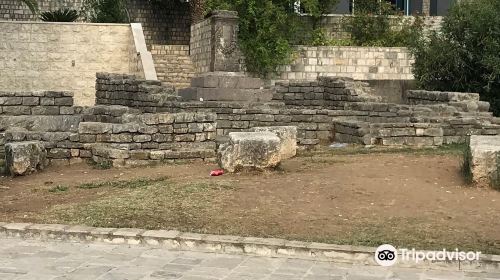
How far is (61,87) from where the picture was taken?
24219 millimetres

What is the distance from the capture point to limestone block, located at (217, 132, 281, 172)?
9.75m

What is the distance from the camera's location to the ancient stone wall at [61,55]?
24.0m

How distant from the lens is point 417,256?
621 centimetres

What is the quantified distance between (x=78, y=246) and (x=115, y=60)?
61.0ft

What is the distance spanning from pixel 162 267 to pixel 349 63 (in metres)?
21.2

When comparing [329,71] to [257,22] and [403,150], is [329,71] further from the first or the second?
[403,150]

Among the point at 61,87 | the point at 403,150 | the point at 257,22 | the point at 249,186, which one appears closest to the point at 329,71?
the point at 257,22

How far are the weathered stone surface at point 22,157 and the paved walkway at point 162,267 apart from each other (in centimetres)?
405

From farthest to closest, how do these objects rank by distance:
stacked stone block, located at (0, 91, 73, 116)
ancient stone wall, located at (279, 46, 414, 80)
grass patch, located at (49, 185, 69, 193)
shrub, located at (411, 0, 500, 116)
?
ancient stone wall, located at (279, 46, 414, 80) → shrub, located at (411, 0, 500, 116) → stacked stone block, located at (0, 91, 73, 116) → grass patch, located at (49, 185, 69, 193)

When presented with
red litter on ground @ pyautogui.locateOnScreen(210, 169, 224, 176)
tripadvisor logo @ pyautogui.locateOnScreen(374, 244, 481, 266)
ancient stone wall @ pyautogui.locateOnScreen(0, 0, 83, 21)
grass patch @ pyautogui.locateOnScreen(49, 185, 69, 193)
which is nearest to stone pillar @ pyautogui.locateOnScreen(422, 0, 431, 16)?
ancient stone wall @ pyautogui.locateOnScreen(0, 0, 83, 21)

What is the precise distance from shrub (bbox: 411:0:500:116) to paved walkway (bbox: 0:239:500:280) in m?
15.1

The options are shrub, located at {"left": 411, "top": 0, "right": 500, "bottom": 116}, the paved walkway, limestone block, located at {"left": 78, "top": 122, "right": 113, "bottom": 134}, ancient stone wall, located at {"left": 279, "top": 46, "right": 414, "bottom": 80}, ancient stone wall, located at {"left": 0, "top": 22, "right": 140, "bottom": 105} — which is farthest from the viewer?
ancient stone wall, located at {"left": 279, "top": 46, "right": 414, "bottom": 80}

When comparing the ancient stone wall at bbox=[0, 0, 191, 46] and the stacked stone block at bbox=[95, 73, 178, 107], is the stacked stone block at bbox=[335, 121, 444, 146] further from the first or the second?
the ancient stone wall at bbox=[0, 0, 191, 46]

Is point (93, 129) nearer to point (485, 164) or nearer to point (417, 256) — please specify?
point (485, 164)
